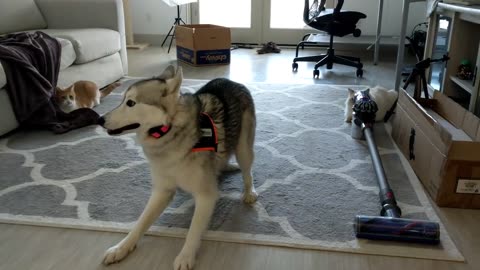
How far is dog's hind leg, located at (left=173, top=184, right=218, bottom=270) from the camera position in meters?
1.34

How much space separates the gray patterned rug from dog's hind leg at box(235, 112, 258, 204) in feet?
0.16

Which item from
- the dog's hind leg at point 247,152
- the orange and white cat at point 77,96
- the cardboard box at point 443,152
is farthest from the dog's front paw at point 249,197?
the orange and white cat at point 77,96

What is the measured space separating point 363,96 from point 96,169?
5.19 feet

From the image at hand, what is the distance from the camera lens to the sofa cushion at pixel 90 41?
3129 millimetres

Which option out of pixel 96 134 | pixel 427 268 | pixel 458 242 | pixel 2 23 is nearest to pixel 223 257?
pixel 427 268

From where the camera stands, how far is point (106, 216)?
5.39ft

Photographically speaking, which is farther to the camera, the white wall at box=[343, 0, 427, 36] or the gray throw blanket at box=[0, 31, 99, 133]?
the white wall at box=[343, 0, 427, 36]

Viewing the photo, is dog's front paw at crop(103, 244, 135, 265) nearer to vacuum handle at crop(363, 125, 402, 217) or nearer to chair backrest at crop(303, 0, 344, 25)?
vacuum handle at crop(363, 125, 402, 217)

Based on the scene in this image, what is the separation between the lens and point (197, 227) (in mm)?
1405

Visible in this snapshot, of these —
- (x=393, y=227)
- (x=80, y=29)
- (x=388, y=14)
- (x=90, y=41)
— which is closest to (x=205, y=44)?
(x=80, y=29)

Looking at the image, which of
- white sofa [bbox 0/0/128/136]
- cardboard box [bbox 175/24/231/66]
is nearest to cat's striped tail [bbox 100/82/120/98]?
white sofa [bbox 0/0/128/136]

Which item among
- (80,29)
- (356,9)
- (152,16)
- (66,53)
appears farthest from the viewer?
(152,16)

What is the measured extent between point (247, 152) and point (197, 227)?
1.36 feet

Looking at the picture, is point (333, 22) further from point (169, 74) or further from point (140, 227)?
point (140, 227)
